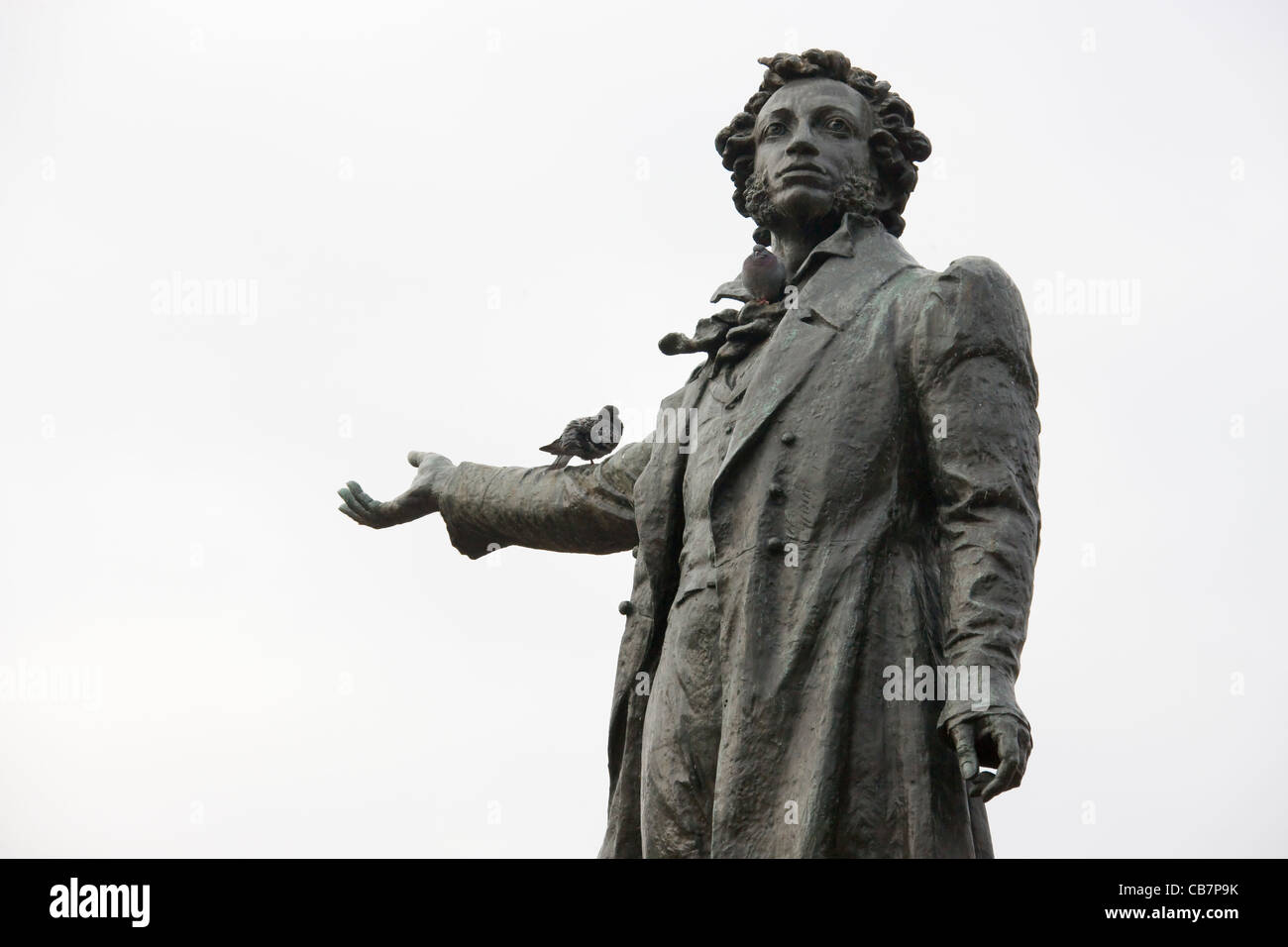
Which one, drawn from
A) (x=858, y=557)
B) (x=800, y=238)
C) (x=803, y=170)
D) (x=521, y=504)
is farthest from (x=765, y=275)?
(x=521, y=504)

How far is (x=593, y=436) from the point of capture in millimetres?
12922

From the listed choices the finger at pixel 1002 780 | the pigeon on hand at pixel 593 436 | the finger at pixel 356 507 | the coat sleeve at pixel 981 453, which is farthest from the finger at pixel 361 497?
the finger at pixel 1002 780

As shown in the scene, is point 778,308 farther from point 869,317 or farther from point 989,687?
point 989,687

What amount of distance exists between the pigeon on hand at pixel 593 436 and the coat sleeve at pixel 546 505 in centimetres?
8

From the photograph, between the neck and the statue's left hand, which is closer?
the statue's left hand

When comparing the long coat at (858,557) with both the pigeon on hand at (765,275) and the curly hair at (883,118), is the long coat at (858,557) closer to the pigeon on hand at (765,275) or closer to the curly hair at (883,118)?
the pigeon on hand at (765,275)

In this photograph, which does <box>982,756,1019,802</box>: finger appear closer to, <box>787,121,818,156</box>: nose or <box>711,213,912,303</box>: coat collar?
<box>711,213,912,303</box>: coat collar

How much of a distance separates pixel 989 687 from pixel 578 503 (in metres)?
3.01

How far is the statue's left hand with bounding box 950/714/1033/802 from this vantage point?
10.2 m

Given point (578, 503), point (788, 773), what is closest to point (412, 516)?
point (578, 503)

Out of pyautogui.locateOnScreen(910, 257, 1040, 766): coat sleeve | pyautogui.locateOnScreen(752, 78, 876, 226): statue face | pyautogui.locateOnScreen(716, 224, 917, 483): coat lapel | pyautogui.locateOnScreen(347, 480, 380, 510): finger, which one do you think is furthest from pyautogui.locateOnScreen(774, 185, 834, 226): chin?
pyautogui.locateOnScreen(347, 480, 380, 510): finger

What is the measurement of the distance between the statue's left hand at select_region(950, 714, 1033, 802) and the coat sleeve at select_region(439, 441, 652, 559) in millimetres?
2766

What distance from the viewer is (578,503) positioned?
1282cm

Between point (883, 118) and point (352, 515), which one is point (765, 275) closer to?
point (883, 118)
